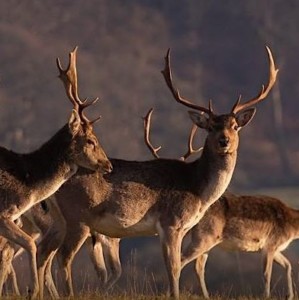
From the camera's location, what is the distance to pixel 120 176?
45.1ft

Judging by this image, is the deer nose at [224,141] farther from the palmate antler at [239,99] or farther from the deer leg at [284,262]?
the deer leg at [284,262]

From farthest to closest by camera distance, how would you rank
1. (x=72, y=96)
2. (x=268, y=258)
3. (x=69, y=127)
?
(x=268, y=258) < (x=72, y=96) < (x=69, y=127)

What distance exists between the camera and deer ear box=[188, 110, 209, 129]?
14.5 m

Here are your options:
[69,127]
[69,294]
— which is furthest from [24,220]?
[69,127]

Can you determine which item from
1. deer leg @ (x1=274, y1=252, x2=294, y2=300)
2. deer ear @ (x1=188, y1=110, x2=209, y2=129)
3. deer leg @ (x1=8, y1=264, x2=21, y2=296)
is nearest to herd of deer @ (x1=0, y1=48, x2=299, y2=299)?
deer ear @ (x1=188, y1=110, x2=209, y2=129)

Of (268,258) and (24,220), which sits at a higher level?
(24,220)

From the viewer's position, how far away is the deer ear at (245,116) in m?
14.4

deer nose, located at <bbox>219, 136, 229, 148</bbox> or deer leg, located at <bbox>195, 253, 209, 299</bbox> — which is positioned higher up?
deer nose, located at <bbox>219, 136, 229, 148</bbox>

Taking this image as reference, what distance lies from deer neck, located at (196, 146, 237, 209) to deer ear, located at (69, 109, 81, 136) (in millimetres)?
2207

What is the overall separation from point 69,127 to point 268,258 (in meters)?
5.62

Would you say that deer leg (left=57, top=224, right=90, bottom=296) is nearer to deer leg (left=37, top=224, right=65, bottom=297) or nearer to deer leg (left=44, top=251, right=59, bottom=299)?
deer leg (left=37, top=224, right=65, bottom=297)

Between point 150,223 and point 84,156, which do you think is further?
point 150,223

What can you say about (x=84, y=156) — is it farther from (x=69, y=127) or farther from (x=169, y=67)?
(x=169, y=67)

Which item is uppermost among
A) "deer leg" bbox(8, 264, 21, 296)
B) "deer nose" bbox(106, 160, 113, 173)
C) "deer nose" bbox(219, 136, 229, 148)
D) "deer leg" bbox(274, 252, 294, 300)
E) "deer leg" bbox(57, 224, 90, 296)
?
"deer nose" bbox(219, 136, 229, 148)
